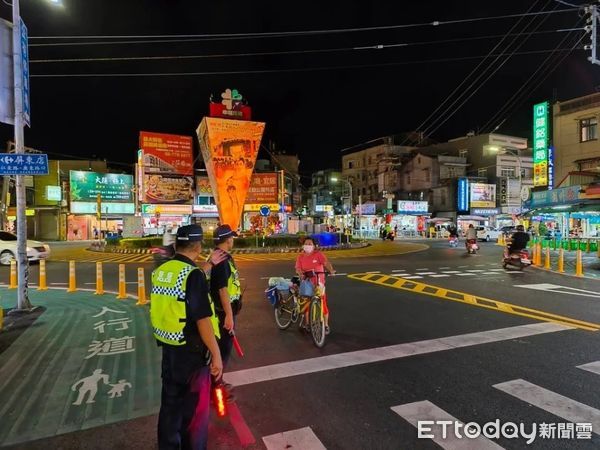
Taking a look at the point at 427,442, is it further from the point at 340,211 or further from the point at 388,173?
the point at 340,211

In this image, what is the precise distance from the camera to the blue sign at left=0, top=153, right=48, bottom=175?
26.8 ft

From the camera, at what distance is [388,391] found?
15.0 feet

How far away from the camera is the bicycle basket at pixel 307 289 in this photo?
21.7 ft

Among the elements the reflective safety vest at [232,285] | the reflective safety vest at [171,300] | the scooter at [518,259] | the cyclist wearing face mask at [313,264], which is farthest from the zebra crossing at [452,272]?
the reflective safety vest at [171,300]

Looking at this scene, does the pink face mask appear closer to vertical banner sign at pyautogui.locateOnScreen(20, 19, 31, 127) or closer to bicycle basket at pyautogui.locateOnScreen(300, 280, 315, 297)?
bicycle basket at pyautogui.locateOnScreen(300, 280, 315, 297)

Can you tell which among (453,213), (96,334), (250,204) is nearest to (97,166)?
(250,204)

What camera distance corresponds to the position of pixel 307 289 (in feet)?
21.9

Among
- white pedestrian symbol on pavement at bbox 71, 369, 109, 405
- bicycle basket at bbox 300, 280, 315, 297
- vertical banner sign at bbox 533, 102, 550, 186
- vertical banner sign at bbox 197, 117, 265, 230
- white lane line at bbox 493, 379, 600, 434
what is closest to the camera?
white lane line at bbox 493, 379, 600, 434

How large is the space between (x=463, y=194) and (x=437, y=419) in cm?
5376

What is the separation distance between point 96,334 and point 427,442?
598cm

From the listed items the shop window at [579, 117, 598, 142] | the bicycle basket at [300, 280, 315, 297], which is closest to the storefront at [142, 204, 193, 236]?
the bicycle basket at [300, 280, 315, 297]

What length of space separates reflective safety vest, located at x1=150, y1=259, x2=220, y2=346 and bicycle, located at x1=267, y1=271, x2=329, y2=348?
3.59 metres
